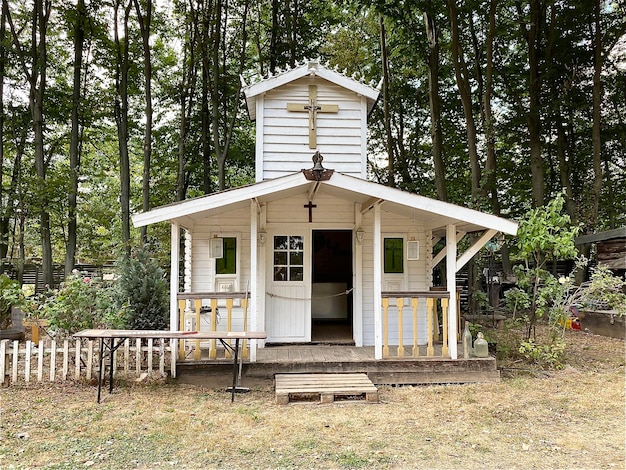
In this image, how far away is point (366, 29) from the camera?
1569cm

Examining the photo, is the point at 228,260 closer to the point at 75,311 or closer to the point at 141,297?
the point at 141,297

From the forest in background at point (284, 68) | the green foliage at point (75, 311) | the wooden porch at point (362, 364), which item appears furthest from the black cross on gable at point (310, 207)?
the forest in background at point (284, 68)

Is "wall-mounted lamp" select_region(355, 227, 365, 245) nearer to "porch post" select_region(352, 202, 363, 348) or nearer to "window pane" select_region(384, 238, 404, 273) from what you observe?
"porch post" select_region(352, 202, 363, 348)

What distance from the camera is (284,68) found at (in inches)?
538

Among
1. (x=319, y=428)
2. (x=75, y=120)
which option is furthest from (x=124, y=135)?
(x=319, y=428)

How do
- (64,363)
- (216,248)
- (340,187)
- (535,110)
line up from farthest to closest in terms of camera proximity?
1. (535,110)
2. (216,248)
3. (340,187)
4. (64,363)

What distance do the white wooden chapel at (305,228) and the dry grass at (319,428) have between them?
120 centimetres

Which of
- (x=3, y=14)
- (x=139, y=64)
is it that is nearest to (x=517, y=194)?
(x=139, y=64)

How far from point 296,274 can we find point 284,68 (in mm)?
8821

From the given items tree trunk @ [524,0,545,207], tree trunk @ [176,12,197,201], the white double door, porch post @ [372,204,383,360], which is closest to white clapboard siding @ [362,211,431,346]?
the white double door

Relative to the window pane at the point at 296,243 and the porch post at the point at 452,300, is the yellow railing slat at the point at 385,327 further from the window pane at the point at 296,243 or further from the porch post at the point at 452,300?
the window pane at the point at 296,243

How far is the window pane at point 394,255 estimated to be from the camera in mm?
6996

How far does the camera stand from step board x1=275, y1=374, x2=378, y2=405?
494 centimetres

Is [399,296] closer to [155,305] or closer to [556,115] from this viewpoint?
[155,305]
